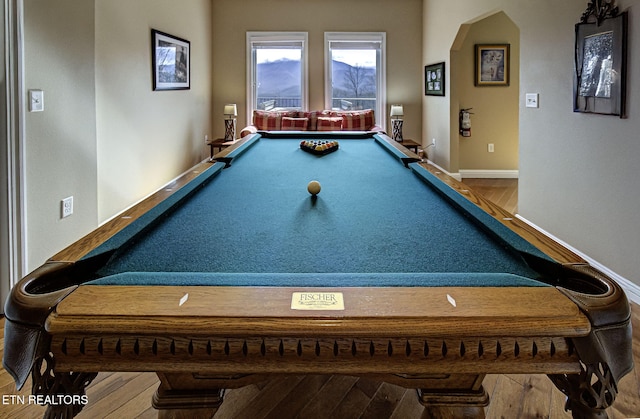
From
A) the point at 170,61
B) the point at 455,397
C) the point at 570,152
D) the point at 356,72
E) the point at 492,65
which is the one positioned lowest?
the point at 455,397

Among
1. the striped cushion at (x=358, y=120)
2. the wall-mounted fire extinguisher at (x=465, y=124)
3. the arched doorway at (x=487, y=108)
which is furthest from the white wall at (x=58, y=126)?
the wall-mounted fire extinguisher at (x=465, y=124)

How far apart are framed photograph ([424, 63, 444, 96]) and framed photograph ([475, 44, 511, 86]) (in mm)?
493

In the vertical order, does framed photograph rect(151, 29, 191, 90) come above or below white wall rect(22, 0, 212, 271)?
above

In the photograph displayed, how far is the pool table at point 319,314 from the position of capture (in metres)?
0.92

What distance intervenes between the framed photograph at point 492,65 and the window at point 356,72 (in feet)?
4.85

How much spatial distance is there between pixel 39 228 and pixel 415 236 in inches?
92.0

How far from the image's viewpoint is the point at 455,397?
1.19m

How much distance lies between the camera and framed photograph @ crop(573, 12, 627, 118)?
Answer: 275 centimetres

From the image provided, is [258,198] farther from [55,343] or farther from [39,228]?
[39,228]

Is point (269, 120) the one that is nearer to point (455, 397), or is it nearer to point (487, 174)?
point (487, 174)

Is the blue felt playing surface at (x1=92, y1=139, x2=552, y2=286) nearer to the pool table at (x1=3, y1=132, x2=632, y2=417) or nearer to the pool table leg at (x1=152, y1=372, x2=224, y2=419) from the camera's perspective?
the pool table at (x1=3, y1=132, x2=632, y2=417)

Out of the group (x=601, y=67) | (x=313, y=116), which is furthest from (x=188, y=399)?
(x=313, y=116)

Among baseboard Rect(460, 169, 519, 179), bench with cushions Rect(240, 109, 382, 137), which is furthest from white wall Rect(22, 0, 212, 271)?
baseboard Rect(460, 169, 519, 179)

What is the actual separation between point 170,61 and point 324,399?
15.3 ft
